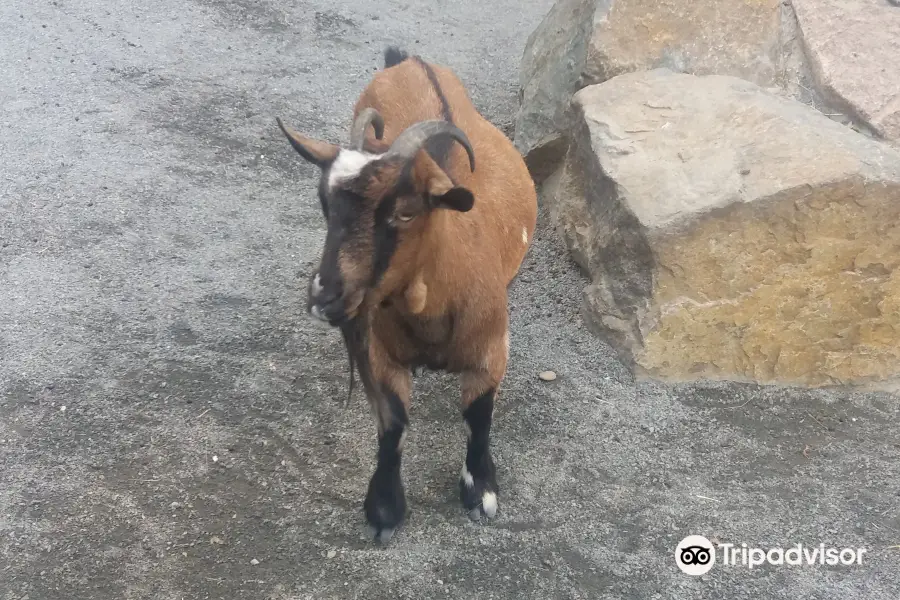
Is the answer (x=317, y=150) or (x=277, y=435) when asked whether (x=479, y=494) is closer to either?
(x=277, y=435)

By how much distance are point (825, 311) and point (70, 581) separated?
9.98 ft

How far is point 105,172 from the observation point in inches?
173

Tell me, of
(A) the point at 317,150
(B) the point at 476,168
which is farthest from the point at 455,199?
(B) the point at 476,168

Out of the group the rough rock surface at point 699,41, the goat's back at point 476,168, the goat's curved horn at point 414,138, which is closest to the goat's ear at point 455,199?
the goat's curved horn at point 414,138

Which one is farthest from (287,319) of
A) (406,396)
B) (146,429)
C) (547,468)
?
(547,468)

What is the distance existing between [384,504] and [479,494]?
13.6 inches

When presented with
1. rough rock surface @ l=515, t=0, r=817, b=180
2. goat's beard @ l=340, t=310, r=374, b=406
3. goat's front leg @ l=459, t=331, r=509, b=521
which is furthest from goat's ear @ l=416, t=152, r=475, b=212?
rough rock surface @ l=515, t=0, r=817, b=180

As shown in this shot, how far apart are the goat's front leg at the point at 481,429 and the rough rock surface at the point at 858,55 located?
237 centimetres

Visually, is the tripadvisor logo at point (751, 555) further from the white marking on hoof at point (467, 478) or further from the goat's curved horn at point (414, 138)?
the goat's curved horn at point (414, 138)

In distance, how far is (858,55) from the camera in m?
4.04

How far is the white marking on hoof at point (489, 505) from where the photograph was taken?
280 centimetres

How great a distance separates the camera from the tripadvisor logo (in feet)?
8.73

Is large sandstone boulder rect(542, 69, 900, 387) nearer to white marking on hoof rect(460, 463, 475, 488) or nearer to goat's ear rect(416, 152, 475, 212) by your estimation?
white marking on hoof rect(460, 463, 475, 488)

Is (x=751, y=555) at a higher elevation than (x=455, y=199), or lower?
lower
